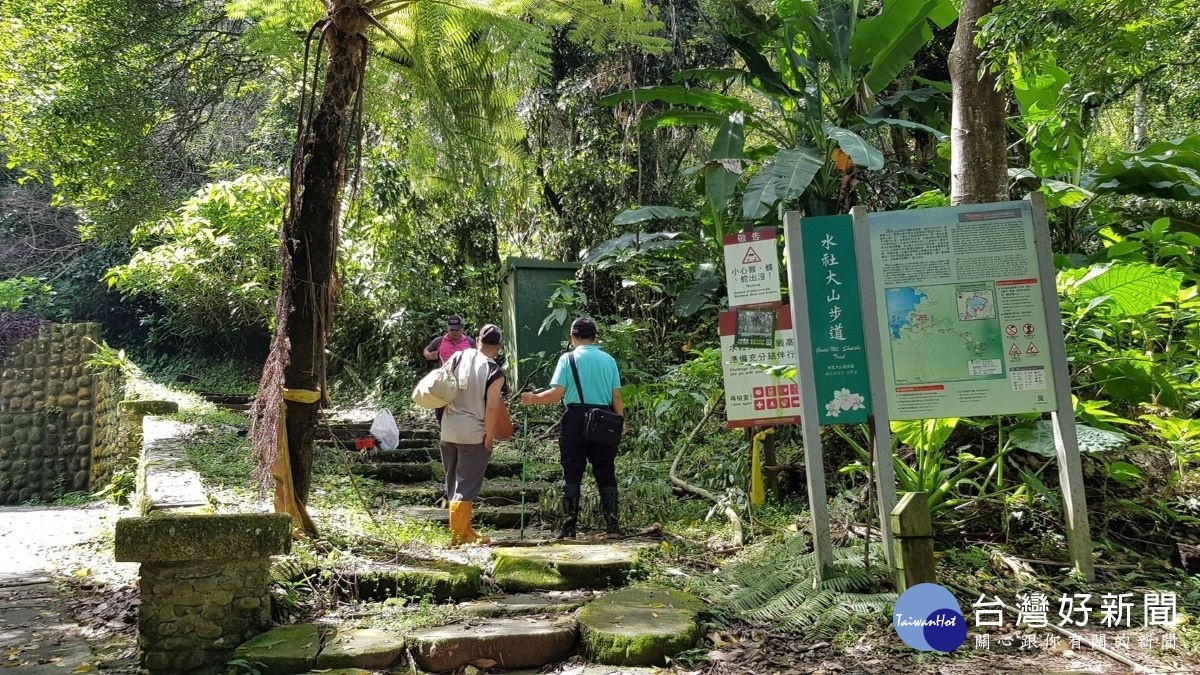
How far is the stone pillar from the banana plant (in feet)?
14.1

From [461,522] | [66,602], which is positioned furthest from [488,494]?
[66,602]

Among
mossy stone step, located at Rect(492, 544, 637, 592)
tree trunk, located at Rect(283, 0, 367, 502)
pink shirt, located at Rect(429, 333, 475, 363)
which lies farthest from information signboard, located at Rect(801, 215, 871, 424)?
pink shirt, located at Rect(429, 333, 475, 363)

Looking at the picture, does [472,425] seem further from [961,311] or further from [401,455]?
[961,311]

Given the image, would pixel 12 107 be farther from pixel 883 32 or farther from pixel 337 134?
pixel 883 32

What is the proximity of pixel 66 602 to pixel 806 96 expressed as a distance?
701cm

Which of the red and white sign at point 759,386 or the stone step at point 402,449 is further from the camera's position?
the stone step at point 402,449

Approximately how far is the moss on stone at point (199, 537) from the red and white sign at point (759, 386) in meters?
3.06

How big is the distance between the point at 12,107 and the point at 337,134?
6563mm

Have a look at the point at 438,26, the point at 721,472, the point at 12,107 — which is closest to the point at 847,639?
the point at 721,472

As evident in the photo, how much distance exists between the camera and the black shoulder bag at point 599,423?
599cm

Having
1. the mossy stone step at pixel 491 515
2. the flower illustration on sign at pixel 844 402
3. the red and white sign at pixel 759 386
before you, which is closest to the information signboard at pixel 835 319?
the flower illustration on sign at pixel 844 402

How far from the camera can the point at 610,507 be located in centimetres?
621

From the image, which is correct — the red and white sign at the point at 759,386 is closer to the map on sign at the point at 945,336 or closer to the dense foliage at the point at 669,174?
the dense foliage at the point at 669,174

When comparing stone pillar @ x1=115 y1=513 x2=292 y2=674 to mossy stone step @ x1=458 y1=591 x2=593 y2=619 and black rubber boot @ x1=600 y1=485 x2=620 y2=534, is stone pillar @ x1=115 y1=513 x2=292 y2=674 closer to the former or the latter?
mossy stone step @ x1=458 y1=591 x2=593 y2=619
